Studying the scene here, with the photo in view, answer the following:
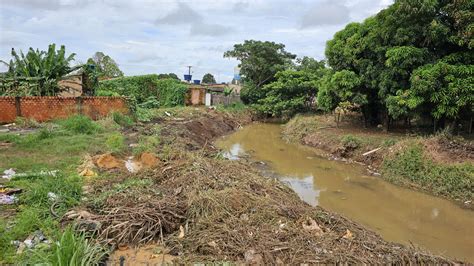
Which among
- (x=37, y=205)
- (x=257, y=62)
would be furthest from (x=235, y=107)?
(x=37, y=205)

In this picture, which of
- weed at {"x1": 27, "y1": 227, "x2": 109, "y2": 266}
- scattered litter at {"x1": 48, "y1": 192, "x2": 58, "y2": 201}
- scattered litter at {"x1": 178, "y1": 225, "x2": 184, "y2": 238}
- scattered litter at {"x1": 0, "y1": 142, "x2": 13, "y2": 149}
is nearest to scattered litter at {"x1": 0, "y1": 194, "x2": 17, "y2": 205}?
scattered litter at {"x1": 48, "y1": 192, "x2": 58, "y2": 201}

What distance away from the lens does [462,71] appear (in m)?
10.9

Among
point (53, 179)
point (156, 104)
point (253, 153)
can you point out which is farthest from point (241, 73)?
point (53, 179)

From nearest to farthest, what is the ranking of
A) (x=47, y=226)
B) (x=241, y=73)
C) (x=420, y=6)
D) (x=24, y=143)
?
(x=47, y=226) → (x=24, y=143) → (x=420, y=6) → (x=241, y=73)

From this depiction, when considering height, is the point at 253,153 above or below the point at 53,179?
below

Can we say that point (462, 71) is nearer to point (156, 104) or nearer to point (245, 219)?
point (245, 219)

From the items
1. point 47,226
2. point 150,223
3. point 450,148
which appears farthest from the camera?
point 450,148

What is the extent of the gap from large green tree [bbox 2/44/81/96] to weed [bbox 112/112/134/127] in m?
3.49

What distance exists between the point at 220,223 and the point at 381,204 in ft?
19.3

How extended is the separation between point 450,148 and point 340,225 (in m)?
7.07

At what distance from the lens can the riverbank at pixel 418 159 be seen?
9711 millimetres

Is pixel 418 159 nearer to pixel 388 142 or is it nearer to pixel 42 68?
pixel 388 142

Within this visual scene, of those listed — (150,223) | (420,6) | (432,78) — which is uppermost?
(420,6)

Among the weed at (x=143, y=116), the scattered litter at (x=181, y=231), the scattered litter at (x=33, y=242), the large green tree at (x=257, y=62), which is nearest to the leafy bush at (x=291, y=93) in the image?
the large green tree at (x=257, y=62)
